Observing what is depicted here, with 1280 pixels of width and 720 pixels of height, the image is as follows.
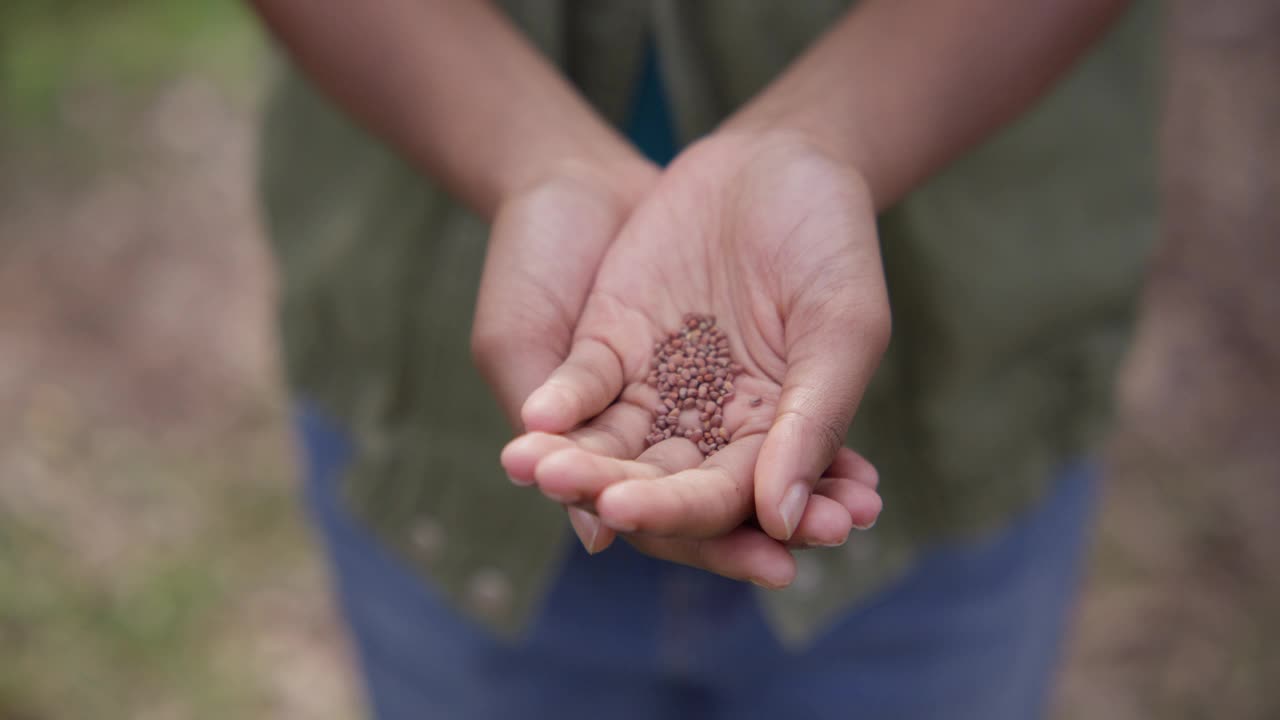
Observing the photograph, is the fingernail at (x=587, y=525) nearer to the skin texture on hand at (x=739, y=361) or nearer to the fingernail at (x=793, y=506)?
the skin texture on hand at (x=739, y=361)

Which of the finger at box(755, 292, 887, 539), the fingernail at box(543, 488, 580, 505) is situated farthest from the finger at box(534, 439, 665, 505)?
the finger at box(755, 292, 887, 539)

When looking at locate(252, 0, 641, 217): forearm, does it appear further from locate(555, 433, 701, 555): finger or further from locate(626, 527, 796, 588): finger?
locate(626, 527, 796, 588): finger

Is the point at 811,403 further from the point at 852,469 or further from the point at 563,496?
the point at 563,496

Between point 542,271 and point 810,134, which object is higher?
point 810,134

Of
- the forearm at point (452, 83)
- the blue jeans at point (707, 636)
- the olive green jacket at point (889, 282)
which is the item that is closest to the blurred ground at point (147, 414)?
the blue jeans at point (707, 636)

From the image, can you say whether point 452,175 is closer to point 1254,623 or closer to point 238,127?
point 1254,623

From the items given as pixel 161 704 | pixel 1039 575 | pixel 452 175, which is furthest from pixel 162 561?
pixel 1039 575

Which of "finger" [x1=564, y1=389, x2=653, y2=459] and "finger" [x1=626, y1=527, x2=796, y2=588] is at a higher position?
"finger" [x1=564, y1=389, x2=653, y2=459]

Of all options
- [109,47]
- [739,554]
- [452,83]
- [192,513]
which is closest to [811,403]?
[739,554]
